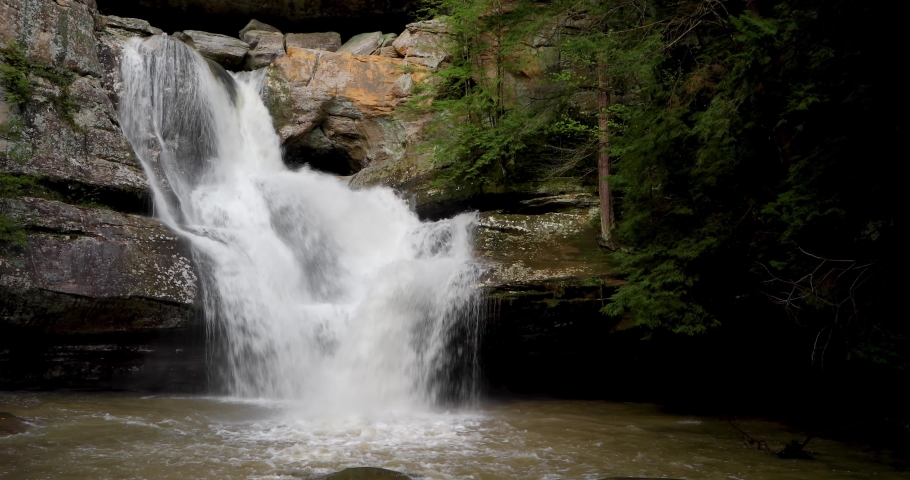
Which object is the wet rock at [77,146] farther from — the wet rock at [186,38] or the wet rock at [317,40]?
the wet rock at [317,40]

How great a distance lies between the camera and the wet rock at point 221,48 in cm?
1655

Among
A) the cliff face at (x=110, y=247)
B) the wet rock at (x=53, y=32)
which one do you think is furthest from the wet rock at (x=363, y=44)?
the wet rock at (x=53, y=32)

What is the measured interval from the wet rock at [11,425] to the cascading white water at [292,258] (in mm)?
2793

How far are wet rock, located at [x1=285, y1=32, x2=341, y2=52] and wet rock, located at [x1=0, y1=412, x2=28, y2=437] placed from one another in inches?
543

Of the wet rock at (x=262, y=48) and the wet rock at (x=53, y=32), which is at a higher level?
the wet rock at (x=262, y=48)

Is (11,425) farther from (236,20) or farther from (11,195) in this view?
(236,20)

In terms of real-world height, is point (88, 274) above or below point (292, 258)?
below

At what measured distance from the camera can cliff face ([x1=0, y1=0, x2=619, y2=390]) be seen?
8.73m

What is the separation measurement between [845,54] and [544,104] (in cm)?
584

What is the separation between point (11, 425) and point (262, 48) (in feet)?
42.0

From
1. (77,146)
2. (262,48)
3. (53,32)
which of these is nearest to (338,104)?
(262,48)

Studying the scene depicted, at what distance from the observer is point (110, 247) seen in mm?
9117

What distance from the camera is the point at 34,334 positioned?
8.64 m

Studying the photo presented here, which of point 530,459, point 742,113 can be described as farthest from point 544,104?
point 530,459
